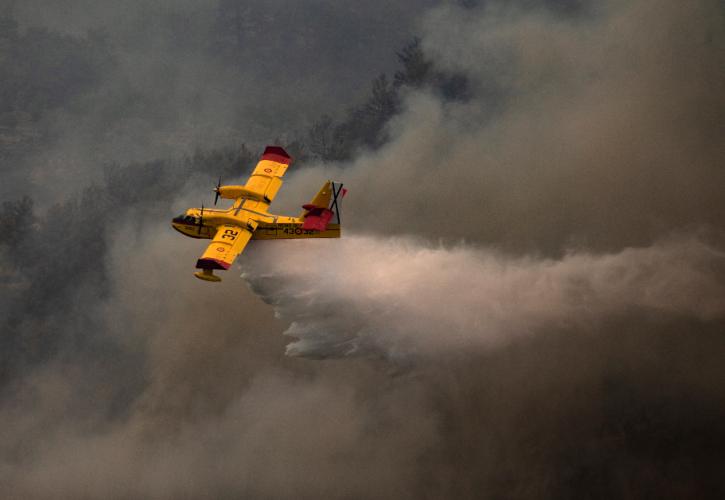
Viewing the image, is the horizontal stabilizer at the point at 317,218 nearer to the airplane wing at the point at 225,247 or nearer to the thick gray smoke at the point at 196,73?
the airplane wing at the point at 225,247

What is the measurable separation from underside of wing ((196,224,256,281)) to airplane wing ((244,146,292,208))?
148 inches

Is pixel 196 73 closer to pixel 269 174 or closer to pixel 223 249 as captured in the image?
pixel 269 174

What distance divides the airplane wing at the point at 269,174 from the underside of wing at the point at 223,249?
Result: 3752 mm

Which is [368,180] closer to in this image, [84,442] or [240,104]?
[84,442]

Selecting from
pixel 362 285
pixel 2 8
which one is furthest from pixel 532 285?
pixel 2 8

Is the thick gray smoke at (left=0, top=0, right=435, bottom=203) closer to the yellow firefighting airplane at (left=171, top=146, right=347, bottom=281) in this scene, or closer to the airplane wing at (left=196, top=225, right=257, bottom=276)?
the yellow firefighting airplane at (left=171, top=146, right=347, bottom=281)

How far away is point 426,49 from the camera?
129875mm

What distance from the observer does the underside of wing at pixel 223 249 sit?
181ft

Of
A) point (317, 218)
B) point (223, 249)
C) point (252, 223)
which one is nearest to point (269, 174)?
point (252, 223)

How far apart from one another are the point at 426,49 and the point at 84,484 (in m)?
74.2

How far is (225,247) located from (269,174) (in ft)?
27.8

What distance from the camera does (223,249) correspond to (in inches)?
2221

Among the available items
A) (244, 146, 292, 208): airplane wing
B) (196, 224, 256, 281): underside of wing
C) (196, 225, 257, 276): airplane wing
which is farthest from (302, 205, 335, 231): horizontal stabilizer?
(244, 146, 292, 208): airplane wing

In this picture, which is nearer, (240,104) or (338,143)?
(338,143)
